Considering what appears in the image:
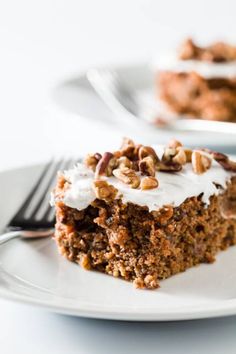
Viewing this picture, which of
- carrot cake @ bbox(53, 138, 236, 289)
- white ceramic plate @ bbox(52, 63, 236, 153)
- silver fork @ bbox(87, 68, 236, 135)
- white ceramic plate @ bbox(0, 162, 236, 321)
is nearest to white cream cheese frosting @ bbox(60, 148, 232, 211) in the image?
carrot cake @ bbox(53, 138, 236, 289)

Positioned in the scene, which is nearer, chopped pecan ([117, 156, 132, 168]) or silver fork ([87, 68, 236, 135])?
chopped pecan ([117, 156, 132, 168])

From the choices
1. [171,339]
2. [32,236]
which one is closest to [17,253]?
[32,236]

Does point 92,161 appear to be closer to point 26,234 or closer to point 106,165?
point 106,165

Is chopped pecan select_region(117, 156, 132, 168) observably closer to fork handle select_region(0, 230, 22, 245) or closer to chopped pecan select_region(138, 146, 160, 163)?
chopped pecan select_region(138, 146, 160, 163)

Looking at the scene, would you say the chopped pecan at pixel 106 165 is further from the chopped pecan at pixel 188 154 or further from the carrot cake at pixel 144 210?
the chopped pecan at pixel 188 154

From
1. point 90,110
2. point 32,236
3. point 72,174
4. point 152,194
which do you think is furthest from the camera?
point 90,110

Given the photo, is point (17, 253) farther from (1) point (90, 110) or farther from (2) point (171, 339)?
(1) point (90, 110)

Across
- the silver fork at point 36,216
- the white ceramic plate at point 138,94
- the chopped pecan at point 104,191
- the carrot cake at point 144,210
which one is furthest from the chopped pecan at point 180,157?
the white ceramic plate at point 138,94
